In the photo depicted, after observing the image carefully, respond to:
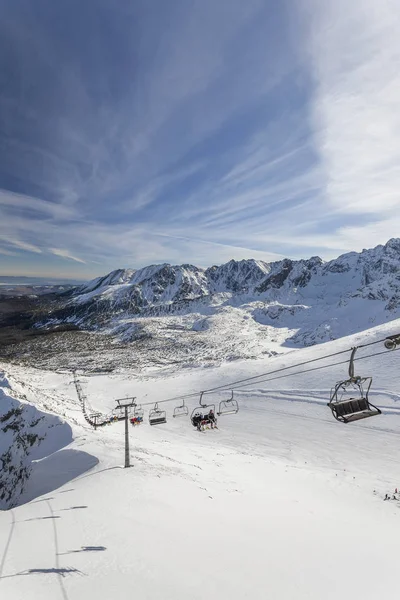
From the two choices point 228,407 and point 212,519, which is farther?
point 228,407

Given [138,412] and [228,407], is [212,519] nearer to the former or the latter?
[228,407]

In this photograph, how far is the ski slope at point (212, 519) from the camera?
993 centimetres

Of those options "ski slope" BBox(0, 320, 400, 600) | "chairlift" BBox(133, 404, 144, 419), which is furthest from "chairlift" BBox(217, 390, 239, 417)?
"chairlift" BBox(133, 404, 144, 419)

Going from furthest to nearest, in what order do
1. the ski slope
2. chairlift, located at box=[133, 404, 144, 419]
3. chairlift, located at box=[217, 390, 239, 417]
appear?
chairlift, located at box=[133, 404, 144, 419] → chairlift, located at box=[217, 390, 239, 417] → the ski slope

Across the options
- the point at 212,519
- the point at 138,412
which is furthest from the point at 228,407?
the point at 212,519

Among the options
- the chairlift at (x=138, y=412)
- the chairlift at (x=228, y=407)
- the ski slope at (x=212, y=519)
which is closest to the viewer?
the ski slope at (x=212, y=519)

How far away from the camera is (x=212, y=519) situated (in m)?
14.4

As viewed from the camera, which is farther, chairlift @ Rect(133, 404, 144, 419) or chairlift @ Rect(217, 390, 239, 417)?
chairlift @ Rect(133, 404, 144, 419)

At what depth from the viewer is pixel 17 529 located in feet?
45.2

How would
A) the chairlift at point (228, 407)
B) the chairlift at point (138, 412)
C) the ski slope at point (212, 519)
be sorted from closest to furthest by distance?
the ski slope at point (212, 519) < the chairlift at point (228, 407) < the chairlift at point (138, 412)

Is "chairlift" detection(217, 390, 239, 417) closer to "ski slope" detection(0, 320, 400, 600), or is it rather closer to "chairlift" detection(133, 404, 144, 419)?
"ski slope" detection(0, 320, 400, 600)

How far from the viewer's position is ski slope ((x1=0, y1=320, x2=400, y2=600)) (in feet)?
32.6

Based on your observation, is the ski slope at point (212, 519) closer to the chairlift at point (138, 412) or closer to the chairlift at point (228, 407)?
the chairlift at point (138, 412)

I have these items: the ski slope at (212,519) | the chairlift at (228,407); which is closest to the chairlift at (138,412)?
the ski slope at (212,519)
